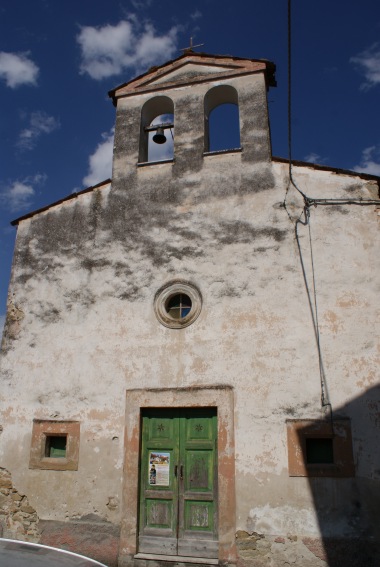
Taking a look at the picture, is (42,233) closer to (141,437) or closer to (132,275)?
(132,275)

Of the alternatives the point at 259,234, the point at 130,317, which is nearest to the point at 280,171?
the point at 259,234

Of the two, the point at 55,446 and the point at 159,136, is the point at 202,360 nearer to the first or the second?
the point at 55,446

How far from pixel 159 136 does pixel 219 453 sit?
18.1 feet

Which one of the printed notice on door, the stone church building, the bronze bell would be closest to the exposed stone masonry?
the stone church building

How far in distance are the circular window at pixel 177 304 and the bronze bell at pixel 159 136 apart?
290 cm

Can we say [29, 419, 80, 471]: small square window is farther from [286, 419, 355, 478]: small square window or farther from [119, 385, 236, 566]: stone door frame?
[286, 419, 355, 478]: small square window

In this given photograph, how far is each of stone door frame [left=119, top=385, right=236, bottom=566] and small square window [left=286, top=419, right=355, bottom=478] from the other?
0.82 meters

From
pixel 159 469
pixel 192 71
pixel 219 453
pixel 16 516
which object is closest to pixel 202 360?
pixel 219 453

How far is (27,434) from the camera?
7258mm

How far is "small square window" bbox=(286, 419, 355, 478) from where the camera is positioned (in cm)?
596

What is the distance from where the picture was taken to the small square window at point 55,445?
6.98 meters

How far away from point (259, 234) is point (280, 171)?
1.13 metres

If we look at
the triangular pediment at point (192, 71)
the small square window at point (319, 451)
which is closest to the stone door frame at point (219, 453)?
the small square window at point (319, 451)

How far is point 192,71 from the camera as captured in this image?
8.73 meters
